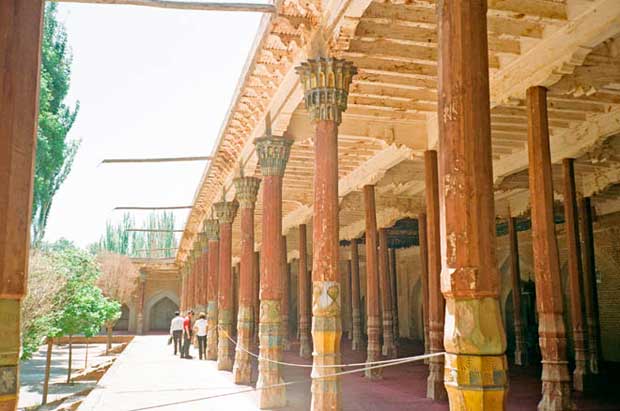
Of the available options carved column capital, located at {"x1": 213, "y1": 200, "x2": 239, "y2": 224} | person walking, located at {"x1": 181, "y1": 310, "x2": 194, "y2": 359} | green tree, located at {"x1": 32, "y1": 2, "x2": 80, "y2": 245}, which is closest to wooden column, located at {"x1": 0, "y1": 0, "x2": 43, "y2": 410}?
carved column capital, located at {"x1": 213, "y1": 200, "x2": 239, "y2": 224}

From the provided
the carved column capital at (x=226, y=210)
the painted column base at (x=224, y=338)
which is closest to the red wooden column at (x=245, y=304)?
the painted column base at (x=224, y=338)

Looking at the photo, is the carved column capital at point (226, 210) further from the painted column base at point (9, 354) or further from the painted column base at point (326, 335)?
the painted column base at point (9, 354)

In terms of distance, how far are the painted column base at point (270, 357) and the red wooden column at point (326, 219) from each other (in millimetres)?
2040

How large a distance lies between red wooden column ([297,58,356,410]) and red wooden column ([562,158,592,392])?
479cm

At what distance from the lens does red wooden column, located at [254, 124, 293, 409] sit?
903 centimetres

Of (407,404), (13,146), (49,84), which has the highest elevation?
(49,84)

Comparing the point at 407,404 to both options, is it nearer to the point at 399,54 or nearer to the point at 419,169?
the point at 399,54

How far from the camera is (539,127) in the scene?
7508mm

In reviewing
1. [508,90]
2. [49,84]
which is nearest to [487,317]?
[508,90]

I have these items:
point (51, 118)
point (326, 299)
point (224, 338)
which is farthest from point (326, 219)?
point (51, 118)

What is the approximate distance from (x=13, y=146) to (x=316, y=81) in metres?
4.26

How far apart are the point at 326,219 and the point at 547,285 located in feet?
8.94

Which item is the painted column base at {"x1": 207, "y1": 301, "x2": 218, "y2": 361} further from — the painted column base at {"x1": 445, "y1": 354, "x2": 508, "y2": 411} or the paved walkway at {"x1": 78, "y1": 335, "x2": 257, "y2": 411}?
the painted column base at {"x1": 445, "y1": 354, "x2": 508, "y2": 411}

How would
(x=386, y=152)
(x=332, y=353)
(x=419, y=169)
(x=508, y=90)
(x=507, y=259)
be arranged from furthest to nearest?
(x=507, y=259)
(x=419, y=169)
(x=386, y=152)
(x=508, y=90)
(x=332, y=353)
